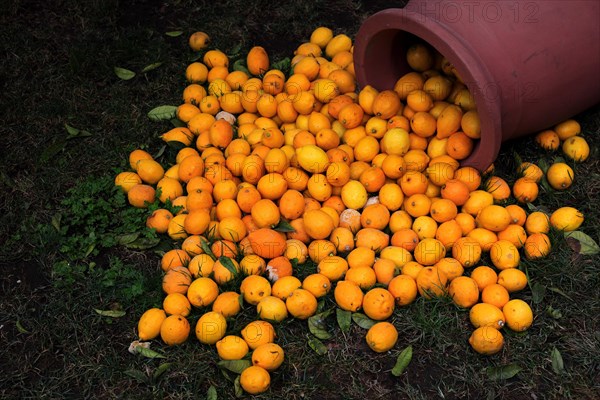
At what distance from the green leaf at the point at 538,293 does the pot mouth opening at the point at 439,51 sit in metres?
0.60

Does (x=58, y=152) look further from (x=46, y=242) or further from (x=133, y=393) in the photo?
(x=133, y=393)

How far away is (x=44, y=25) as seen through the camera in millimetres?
4312

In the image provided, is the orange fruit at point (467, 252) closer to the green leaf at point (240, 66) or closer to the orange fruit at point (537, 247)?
the orange fruit at point (537, 247)

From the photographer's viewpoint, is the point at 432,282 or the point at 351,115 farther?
the point at 351,115

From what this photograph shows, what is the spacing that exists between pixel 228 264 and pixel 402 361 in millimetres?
809

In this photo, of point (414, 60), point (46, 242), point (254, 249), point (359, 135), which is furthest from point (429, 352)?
point (46, 242)

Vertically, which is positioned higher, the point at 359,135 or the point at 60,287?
the point at 359,135

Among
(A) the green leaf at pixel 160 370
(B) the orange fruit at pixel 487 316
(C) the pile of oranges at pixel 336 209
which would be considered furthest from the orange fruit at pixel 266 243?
(B) the orange fruit at pixel 487 316

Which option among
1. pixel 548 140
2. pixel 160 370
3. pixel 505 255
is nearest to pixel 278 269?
pixel 160 370

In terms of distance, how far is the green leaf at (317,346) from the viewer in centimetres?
263

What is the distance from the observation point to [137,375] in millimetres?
2570

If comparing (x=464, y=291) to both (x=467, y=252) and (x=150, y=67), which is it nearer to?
(x=467, y=252)

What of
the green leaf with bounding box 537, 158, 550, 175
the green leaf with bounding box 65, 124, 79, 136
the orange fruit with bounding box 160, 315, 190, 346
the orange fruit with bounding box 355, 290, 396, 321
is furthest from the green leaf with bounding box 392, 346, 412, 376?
the green leaf with bounding box 65, 124, 79, 136

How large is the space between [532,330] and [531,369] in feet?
0.61
